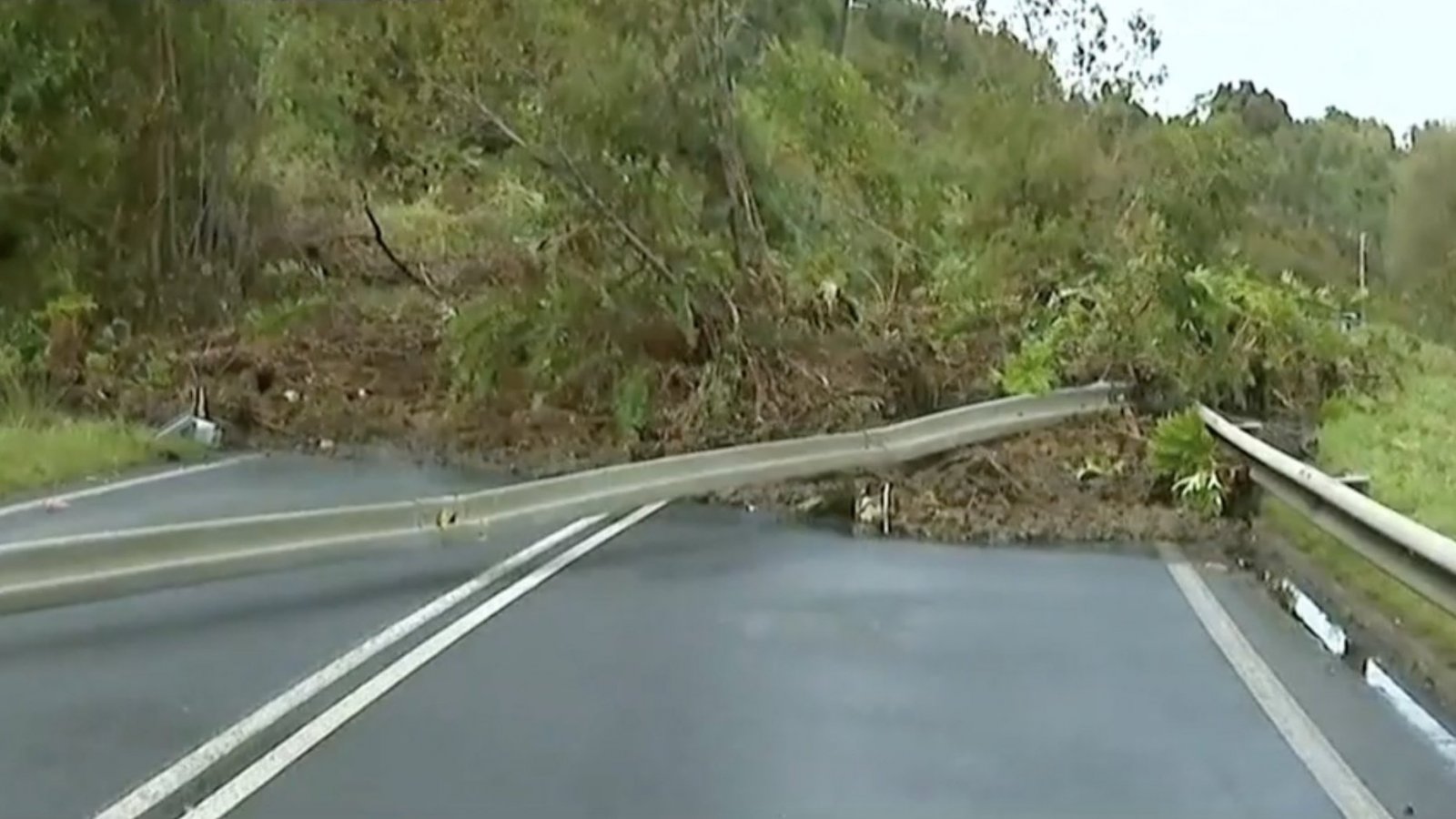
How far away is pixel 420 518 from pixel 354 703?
145 inches

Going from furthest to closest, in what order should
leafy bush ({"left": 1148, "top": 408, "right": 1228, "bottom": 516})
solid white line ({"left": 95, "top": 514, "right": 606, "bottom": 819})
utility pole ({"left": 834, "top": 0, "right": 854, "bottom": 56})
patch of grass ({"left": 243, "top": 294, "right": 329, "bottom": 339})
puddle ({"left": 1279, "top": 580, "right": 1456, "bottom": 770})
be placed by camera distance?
utility pole ({"left": 834, "top": 0, "right": 854, "bottom": 56}) < patch of grass ({"left": 243, "top": 294, "right": 329, "bottom": 339}) < leafy bush ({"left": 1148, "top": 408, "right": 1228, "bottom": 516}) < puddle ({"left": 1279, "top": 580, "right": 1456, "bottom": 770}) < solid white line ({"left": 95, "top": 514, "right": 606, "bottom": 819})

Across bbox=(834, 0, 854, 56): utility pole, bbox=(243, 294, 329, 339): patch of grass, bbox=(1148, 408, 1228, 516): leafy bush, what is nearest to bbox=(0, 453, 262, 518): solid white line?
bbox=(243, 294, 329, 339): patch of grass

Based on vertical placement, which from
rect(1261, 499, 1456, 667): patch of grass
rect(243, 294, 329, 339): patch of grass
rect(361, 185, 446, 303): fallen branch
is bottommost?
rect(1261, 499, 1456, 667): patch of grass

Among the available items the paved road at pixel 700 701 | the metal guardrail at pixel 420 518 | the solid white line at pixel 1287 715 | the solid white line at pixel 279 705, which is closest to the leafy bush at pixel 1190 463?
the metal guardrail at pixel 420 518

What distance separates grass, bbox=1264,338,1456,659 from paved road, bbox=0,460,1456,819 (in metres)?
0.59

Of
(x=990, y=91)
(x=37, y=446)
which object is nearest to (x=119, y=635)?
(x=37, y=446)

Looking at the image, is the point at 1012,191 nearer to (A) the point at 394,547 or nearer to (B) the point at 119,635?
(A) the point at 394,547

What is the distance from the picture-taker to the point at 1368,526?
874 cm

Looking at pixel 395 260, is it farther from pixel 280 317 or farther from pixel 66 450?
pixel 66 450

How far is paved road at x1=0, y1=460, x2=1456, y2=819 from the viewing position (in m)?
5.64

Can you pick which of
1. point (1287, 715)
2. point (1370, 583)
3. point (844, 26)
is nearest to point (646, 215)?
point (1370, 583)

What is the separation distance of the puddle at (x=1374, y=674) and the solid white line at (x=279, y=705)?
13.9ft

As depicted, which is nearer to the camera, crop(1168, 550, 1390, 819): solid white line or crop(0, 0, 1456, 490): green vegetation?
crop(1168, 550, 1390, 819): solid white line

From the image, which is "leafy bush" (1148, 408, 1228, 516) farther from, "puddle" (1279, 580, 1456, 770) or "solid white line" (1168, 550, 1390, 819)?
"solid white line" (1168, 550, 1390, 819)
